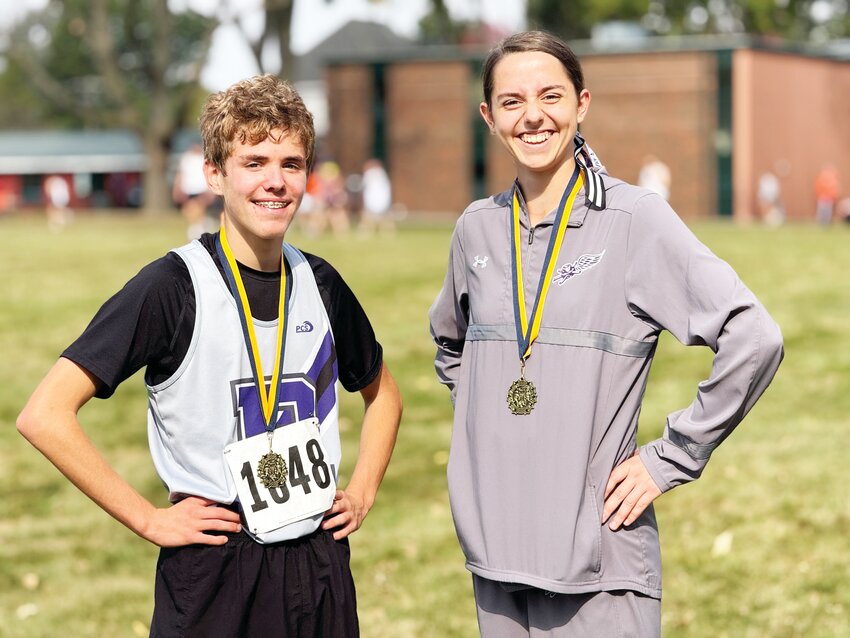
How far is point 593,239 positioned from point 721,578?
4052mm

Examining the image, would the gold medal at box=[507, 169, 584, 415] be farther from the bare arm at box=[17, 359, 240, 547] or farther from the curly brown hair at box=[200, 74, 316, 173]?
the bare arm at box=[17, 359, 240, 547]

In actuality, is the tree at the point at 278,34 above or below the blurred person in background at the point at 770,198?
above

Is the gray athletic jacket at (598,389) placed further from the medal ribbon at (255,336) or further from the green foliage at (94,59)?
the green foliage at (94,59)

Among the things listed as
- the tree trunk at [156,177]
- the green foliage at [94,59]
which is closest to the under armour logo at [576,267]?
Answer: the tree trunk at [156,177]

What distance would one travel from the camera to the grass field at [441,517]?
6.61 metres

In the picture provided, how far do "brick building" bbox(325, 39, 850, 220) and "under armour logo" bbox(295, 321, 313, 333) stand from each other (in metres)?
43.3

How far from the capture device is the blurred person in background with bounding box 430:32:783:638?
3254 millimetres

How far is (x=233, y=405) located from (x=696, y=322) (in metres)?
1.22

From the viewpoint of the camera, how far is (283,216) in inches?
132

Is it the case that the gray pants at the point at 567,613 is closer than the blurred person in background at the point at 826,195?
Yes

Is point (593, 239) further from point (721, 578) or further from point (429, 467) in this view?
point (429, 467)

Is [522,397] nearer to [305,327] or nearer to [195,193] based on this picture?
[305,327]

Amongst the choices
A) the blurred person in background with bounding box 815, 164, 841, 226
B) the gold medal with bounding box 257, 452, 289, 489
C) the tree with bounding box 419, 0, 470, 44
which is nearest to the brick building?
the blurred person in background with bounding box 815, 164, 841, 226

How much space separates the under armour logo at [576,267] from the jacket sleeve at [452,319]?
0.44 metres
